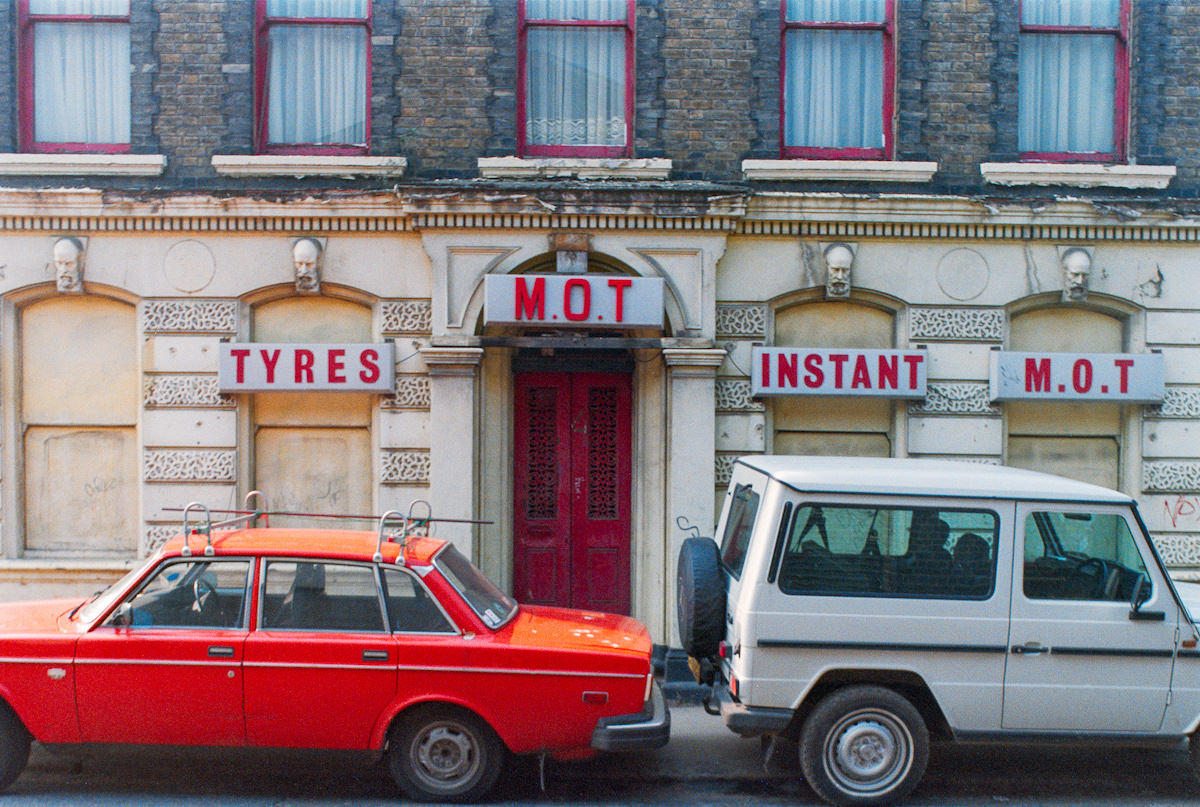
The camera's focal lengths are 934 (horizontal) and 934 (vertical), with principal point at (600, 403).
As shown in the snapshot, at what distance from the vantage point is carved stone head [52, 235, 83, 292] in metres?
8.86

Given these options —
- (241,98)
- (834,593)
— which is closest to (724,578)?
(834,593)

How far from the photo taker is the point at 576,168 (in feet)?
29.7

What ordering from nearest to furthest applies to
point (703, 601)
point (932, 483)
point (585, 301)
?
point (932, 483)
point (703, 601)
point (585, 301)

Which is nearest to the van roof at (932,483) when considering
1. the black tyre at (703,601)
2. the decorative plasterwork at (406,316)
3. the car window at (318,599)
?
the black tyre at (703,601)

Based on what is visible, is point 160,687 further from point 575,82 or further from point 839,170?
point 839,170

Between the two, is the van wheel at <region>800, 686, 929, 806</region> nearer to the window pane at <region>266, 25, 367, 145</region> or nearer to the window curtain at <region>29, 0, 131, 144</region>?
the window pane at <region>266, 25, 367, 145</region>

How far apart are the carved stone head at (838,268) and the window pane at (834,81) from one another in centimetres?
130

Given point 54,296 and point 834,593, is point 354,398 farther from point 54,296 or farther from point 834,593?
point 834,593

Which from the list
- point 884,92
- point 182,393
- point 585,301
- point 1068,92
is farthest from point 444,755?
point 1068,92

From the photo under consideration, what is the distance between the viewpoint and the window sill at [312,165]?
29.6 feet

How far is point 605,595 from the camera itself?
30.7 feet

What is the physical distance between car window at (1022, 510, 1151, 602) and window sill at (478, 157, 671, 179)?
5.01 meters

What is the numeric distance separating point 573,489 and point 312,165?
4.06m

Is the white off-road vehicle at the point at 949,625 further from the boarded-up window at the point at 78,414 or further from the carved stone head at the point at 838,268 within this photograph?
the boarded-up window at the point at 78,414
